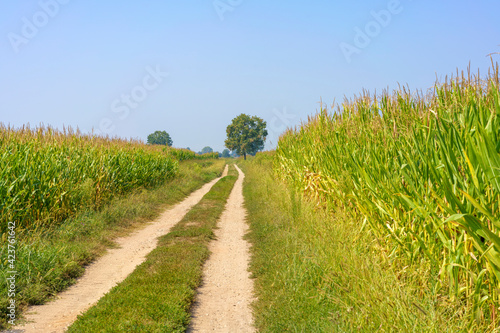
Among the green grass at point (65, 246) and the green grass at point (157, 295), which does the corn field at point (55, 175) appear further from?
the green grass at point (157, 295)

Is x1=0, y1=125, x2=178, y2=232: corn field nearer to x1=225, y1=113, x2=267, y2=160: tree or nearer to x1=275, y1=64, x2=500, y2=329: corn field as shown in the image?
x1=275, y1=64, x2=500, y2=329: corn field

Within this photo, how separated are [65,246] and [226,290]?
3.60 m

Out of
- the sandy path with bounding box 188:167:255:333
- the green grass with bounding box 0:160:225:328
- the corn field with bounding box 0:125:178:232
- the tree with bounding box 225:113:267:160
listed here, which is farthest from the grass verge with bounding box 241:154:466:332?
the tree with bounding box 225:113:267:160

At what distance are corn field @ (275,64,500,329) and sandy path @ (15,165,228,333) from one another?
4538 millimetres

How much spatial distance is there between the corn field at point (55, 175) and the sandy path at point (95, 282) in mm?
1829

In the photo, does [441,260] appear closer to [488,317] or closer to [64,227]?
[488,317]

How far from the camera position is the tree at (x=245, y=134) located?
8425 centimetres

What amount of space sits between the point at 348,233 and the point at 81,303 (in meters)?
4.51

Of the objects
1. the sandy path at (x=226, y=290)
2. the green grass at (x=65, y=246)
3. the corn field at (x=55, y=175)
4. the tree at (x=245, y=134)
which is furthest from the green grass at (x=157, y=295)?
the tree at (x=245, y=134)

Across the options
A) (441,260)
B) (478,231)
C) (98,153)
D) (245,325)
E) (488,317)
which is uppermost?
(98,153)

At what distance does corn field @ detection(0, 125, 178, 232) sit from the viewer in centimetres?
762

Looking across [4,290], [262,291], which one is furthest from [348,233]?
[4,290]

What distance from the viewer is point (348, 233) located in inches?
241

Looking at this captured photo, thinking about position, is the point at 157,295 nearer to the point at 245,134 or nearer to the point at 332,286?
the point at 332,286
